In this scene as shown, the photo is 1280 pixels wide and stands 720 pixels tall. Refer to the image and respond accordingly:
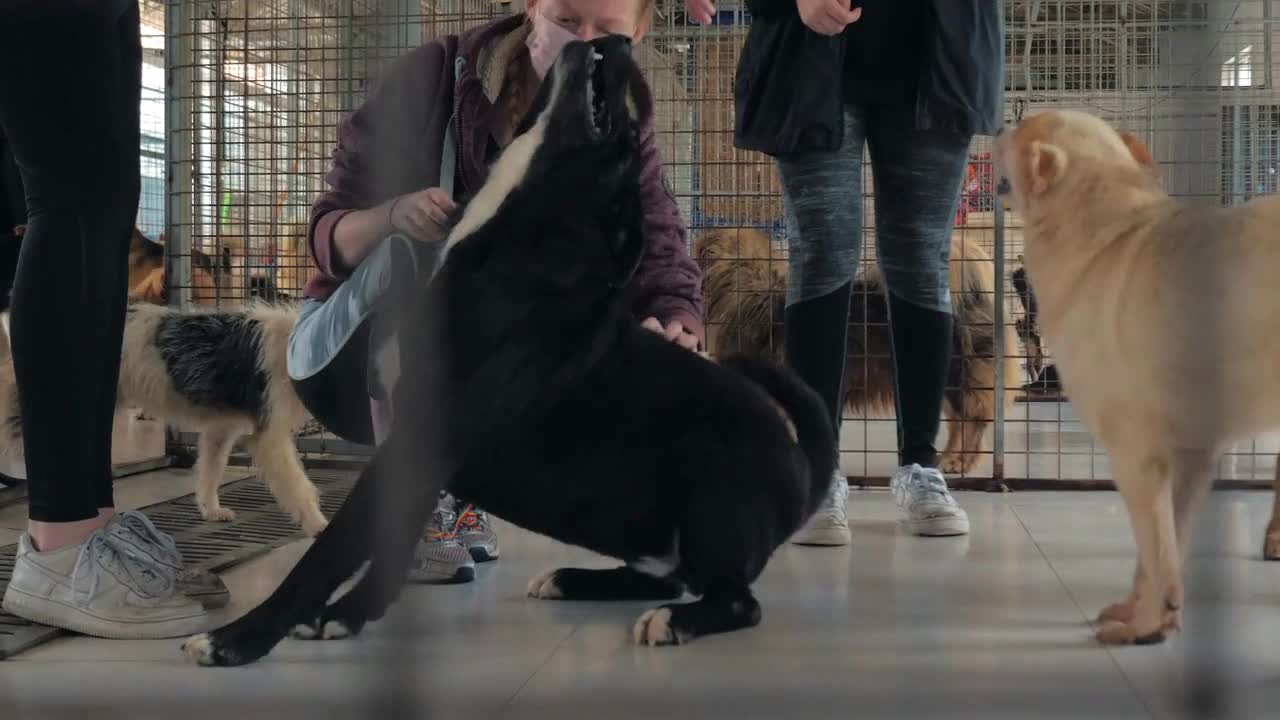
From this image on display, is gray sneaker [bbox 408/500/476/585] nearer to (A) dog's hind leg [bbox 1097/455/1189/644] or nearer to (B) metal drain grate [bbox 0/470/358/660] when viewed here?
(B) metal drain grate [bbox 0/470/358/660]

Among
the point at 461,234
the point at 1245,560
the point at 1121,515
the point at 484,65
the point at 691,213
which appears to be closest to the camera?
the point at 461,234

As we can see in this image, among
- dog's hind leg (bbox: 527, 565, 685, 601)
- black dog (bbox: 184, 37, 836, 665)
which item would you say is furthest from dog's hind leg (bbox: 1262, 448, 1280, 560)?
dog's hind leg (bbox: 527, 565, 685, 601)

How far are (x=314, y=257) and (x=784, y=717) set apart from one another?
3.53 ft

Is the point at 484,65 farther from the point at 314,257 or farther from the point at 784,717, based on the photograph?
the point at 784,717

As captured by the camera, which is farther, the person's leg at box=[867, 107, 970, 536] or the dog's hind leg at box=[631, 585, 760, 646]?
the person's leg at box=[867, 107, 970, 536]

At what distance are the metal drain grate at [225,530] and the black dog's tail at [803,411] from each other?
633mm

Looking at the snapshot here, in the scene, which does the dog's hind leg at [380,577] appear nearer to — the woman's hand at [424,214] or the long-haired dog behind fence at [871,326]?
the woman's hand at [424,214]

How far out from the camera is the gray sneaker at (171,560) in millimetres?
1599

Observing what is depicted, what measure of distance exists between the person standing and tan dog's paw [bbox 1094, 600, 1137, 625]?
0.70m

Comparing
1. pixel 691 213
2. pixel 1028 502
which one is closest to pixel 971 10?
pixel 1028 502

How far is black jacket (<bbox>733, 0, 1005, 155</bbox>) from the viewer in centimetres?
219

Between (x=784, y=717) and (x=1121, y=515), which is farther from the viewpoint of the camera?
(x=1121, y=515)

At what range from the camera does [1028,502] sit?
9.21 feet

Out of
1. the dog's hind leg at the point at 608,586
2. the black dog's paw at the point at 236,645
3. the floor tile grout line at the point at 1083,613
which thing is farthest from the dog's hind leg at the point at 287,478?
the floor tile grout line at the point at 1083,613
